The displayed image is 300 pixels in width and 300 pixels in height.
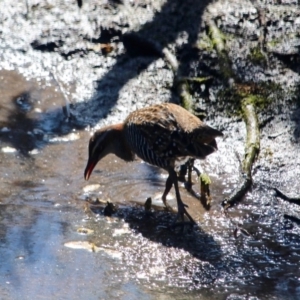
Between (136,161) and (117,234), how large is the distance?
1558mm

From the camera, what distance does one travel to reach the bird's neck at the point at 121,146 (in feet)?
25.2

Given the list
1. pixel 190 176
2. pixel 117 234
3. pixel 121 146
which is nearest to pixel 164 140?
pixel 190 176

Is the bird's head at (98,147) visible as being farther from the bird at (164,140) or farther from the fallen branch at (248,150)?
the fallen branch at (248,150)

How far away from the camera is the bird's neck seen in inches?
303

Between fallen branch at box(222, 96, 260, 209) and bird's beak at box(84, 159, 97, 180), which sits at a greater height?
fallen branch at box(222, 96, 260, 209)

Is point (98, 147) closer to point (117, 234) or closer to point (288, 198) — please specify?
point (117, 234)

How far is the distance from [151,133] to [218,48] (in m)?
2.32

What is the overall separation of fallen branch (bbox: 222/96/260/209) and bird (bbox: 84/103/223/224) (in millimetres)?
451

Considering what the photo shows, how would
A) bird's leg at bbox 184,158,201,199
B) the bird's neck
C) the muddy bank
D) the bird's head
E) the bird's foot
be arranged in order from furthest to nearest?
1. the bird's neck
2. the bird's head
3. bird's leg at bbox 184,158,201,199
4. the bird's foot
5. the muddy bank

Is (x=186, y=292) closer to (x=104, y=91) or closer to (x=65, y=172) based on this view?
(x=65, y=172)

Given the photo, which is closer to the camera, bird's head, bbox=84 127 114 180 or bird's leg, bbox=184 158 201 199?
bird's leg, bbox=184 158 201 199

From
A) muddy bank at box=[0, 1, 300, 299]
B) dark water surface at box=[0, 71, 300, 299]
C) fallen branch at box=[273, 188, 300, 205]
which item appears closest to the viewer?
dark water surface at box=[0, 71, 300, 299]

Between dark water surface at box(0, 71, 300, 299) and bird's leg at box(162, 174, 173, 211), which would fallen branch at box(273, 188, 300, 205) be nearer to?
dark water surface at box(0, 71, 300, 299)

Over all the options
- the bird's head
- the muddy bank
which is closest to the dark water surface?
the muddy bank
